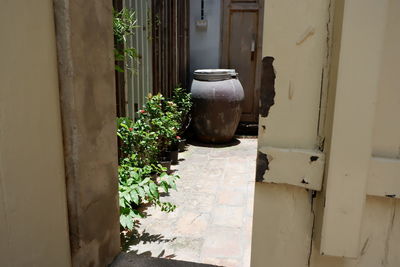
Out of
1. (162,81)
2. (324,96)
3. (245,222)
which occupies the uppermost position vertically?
(324,96)

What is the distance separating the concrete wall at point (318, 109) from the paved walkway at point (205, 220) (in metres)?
1.48

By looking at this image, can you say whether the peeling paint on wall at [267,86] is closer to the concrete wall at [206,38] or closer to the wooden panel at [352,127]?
the wooden panel at [352,127]

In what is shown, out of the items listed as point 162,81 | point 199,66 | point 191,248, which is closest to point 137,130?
point 191,248

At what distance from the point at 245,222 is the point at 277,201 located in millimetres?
2066

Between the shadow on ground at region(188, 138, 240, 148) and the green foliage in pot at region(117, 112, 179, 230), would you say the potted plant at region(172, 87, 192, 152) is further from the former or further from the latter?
the green foliage in pot at region(117, 112, 179, 230)

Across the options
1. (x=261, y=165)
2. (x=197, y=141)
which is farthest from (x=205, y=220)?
(x=197, y=141)

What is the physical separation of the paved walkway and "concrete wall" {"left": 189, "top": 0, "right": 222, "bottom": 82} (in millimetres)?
2599

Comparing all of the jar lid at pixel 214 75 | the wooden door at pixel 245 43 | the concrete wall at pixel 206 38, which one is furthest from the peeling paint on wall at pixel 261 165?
the concrete wall at pixel 206 38

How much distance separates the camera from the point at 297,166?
905 millimetres

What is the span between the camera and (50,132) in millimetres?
1130

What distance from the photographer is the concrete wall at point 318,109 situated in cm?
81

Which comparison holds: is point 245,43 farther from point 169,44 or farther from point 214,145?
point 214,145

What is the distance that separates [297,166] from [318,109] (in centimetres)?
16

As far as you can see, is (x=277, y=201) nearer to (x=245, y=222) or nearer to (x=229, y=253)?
(x=229, y=253)
